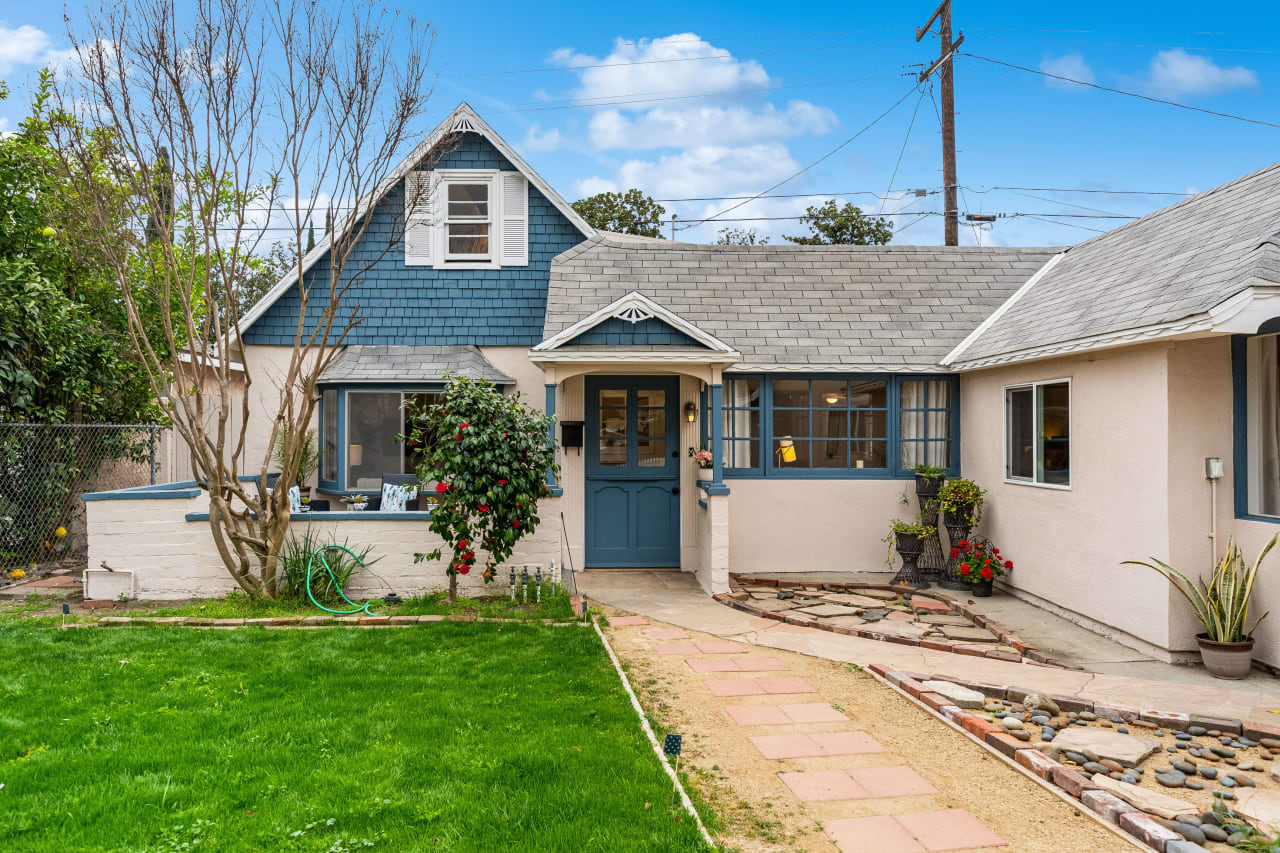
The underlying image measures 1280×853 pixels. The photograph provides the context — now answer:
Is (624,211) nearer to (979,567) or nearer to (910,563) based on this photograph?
(910,563)

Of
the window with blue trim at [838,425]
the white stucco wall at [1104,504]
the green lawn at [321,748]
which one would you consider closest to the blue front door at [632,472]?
the window with blue trim at [838,425]

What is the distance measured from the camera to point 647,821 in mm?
3291

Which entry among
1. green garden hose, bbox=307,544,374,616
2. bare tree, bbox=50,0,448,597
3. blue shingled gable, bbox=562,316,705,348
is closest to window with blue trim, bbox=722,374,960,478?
blue shingled gable, bbox=562,316,705,348

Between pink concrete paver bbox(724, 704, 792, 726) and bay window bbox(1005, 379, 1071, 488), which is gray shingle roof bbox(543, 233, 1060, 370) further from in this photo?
pink concrete paver bbox(724, 704, 792, 726)

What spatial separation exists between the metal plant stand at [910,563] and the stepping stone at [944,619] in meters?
1.08

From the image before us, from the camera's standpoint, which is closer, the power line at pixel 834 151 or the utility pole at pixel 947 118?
the utility pole at pixel 947 118

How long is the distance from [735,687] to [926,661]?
1.65 m

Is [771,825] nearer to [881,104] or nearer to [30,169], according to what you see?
[30,169]

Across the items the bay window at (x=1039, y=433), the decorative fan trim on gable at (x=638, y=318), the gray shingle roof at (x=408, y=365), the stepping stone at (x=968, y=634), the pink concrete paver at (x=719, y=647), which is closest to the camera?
the pink concrete paver at (x=719, y=647)

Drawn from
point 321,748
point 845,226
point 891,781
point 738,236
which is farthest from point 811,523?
point 738,236

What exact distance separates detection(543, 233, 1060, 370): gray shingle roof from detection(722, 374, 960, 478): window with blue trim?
373 millimetres

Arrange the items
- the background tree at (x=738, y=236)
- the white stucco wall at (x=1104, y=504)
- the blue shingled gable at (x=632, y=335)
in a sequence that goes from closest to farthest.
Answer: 1. the white stucco wall at (x=1104, y=504)
2. the blue shingled gable at (x=632, y=335)
3. the background tree at (x=738, y=236)

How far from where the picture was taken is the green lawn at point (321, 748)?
125 inches

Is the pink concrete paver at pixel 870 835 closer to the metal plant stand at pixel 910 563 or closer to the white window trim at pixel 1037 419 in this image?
the white window trim at pixel 1037 419
